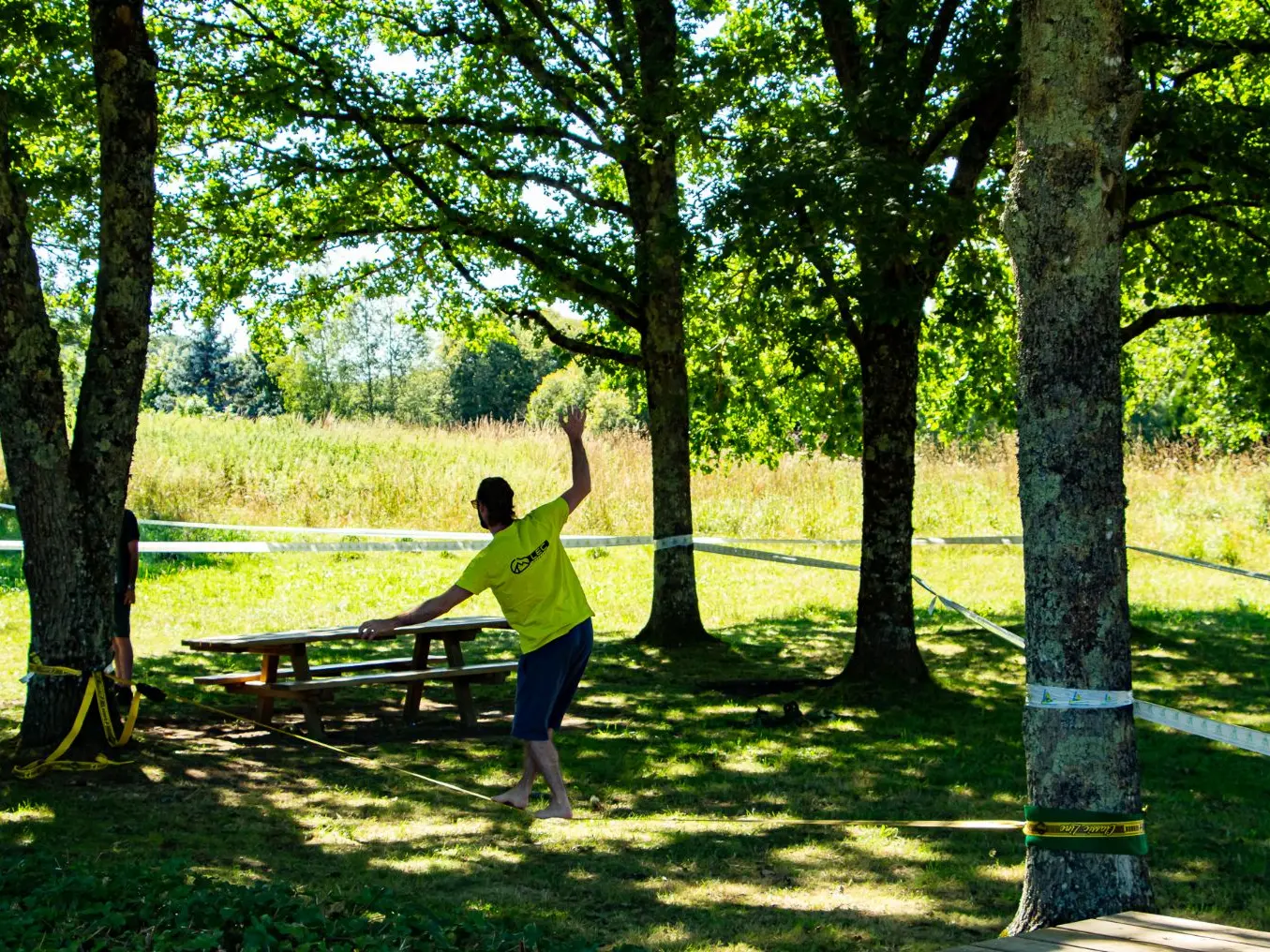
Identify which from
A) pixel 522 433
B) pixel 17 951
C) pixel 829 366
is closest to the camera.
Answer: pixel 17 951

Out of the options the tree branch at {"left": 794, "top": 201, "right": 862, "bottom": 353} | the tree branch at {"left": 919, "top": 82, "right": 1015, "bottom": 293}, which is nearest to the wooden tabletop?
the tree branch at {"left": 794, "top": 201, "right": 862, "bottom": 353}

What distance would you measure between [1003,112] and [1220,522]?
1380cm

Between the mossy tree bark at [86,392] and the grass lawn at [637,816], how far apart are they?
2.92ft

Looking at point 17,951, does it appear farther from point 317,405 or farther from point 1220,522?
point 317,405

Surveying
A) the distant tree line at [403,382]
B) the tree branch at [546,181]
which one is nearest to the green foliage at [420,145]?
the tree branch at [546,181]

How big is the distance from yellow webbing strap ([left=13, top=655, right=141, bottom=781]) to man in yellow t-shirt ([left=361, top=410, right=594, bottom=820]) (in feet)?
7.60

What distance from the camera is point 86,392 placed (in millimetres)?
7863

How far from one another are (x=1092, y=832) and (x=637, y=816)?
296 centimetres

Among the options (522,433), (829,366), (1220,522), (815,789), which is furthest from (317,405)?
(815,789)

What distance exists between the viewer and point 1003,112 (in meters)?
10.3

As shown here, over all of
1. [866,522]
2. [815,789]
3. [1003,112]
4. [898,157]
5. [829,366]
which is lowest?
[815,789]

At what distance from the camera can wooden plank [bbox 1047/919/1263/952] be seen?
12.9ft

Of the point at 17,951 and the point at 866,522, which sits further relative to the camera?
the point at 866,522

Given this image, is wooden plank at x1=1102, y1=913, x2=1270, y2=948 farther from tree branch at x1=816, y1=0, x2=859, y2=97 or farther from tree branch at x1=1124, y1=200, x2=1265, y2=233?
tree branch at x1=1124, y1=200, x2=1265, y2=233
